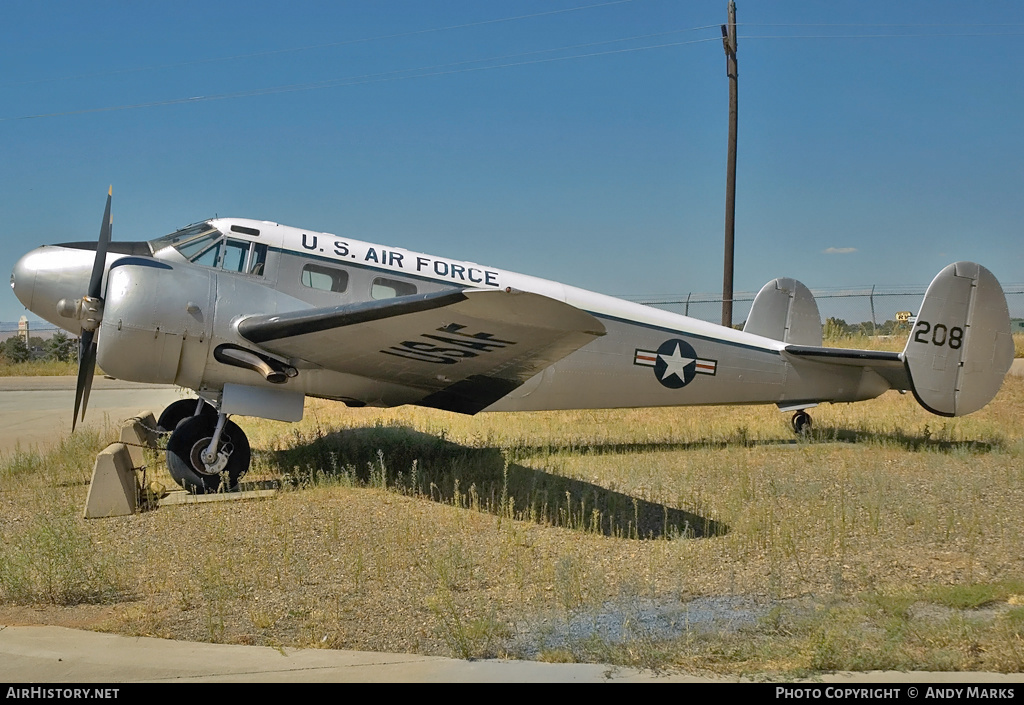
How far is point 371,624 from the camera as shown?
15.8ft

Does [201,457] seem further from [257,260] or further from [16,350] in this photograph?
[16,350]

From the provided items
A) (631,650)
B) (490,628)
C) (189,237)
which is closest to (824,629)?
(631,650)

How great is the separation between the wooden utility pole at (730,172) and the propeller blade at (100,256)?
14.7 meters

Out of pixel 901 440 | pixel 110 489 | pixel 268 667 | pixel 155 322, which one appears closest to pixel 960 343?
pixel 901 440

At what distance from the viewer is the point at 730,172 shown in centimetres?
2078

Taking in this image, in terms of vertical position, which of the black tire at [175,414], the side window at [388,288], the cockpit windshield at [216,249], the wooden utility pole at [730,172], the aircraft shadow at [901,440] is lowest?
the black tire at [175,414]

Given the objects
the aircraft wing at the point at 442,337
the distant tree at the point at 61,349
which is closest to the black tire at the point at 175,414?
the aircraft wing at the point at 442,337

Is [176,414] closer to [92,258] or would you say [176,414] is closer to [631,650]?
[92,258]

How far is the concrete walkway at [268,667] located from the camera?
383 centimetres

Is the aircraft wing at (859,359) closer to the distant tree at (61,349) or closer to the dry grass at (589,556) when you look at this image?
the dry grass at (589,556)

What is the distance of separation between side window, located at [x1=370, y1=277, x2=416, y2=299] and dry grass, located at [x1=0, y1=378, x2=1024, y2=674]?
2.05m

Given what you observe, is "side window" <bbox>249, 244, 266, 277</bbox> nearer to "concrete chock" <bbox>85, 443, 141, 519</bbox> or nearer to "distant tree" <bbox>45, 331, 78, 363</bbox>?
"concrete chock" <bbox>85, 443, 141, 519</bbox>

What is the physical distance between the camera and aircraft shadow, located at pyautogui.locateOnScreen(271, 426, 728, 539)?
7.24 metres

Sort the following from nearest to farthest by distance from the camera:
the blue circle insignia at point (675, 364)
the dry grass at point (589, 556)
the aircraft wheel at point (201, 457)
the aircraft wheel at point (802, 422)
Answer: the dry grass at point (589, 556), the aircraft wheel at point (201, 457), the blue circle insignia at point (675, 364), the aircraft wheel at point (802, 422)
